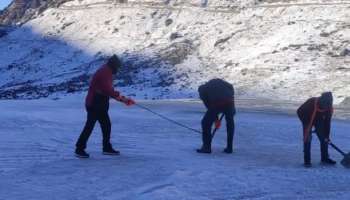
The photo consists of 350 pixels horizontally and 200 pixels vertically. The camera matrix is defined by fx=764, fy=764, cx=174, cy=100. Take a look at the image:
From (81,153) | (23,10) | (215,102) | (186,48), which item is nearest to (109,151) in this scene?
(81,153)

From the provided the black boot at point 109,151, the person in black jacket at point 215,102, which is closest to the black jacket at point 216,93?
the person in black jacket at point 215,102

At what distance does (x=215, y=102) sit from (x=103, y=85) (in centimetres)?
216

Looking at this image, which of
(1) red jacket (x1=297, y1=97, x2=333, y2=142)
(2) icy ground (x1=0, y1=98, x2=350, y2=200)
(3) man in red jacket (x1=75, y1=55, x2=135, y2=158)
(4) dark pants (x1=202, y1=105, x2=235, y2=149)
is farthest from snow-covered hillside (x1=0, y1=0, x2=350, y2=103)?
(3) man in red jacket (x1=75, y1=55, x2=135, y2=158)

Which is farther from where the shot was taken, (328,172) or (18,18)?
(18,18)

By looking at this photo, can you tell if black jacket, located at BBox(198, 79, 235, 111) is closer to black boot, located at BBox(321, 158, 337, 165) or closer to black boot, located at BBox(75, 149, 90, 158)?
black boot, located at BBox(321, 158, 337, 165)

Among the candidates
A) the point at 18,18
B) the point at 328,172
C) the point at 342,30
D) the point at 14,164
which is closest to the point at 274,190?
the point at 328,172

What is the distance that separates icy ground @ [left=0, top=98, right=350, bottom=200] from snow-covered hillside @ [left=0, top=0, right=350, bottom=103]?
9525mm

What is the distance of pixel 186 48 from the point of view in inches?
1345

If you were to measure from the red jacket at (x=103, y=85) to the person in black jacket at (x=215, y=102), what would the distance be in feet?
6.00

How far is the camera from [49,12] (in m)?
46.9

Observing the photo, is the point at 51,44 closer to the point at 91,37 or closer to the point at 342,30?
the point at 91,37

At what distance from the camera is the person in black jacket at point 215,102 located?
39.0ft

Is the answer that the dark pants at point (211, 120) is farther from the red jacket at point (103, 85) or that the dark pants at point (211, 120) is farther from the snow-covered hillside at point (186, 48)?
the snow-covered hillside at point (186, 48)

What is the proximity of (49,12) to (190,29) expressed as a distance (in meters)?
13.5
